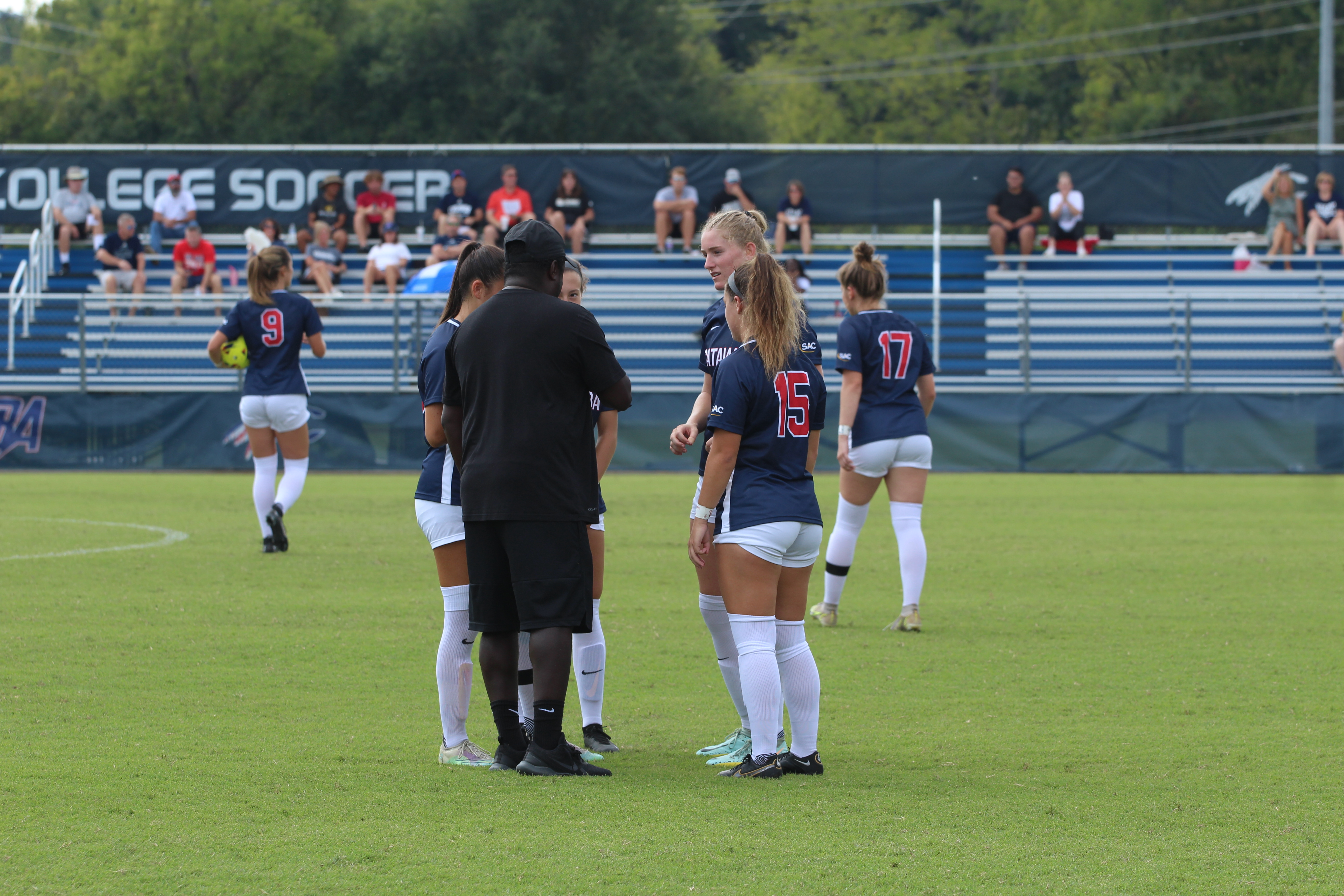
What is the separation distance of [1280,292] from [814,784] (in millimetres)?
20290

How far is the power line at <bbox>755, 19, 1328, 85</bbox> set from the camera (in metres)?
50.0

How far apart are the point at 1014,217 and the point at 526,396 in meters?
19.9

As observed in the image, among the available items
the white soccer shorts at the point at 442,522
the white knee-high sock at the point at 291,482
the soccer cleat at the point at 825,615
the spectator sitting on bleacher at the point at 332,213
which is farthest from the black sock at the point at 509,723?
the spectator sitting on bleacher at the point at 332,213

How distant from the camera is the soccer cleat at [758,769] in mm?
4980

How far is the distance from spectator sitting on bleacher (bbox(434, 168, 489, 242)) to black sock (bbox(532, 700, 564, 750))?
60.9 feet

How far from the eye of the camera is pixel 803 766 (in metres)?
5.04

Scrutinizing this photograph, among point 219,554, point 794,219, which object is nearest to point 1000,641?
point 219,554

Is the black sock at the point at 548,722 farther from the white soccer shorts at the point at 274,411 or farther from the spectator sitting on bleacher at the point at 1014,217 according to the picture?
the spectator sitting on bleacher at the point at 1014,217

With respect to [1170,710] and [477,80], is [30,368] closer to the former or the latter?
[1170,710]

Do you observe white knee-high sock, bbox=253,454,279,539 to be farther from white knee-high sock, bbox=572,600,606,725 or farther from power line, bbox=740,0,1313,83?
power line, bbox=740,0,1313,83

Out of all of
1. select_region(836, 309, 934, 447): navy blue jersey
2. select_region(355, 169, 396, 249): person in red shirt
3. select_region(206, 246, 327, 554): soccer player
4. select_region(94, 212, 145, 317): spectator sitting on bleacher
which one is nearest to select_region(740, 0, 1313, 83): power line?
select_region(355, 169, 396, 249): person in red shirt

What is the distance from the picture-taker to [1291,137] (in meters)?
51.1

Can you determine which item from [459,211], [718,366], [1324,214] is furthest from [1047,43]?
[718,366]

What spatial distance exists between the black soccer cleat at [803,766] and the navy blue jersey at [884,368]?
10.5ft
